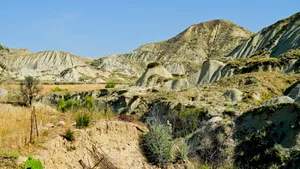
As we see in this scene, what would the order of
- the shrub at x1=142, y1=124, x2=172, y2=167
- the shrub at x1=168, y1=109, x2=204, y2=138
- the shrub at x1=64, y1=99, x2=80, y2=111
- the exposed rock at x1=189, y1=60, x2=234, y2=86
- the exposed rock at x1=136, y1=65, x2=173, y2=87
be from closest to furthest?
the shrub at x1=142, y1=124, x2=172, y2=167 < the shrub at x1=64, y1=99, x2=80, y2=111 < the shrub at x1=168, y1=109, x2=204, y2=138 < the exposed rock at x1=189, y1=60, x2=234, y2=86 < the exposed rock at x1=136, y1=65, x2=173, y2=87

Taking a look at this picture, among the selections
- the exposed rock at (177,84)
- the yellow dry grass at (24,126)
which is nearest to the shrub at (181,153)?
the yellow dry grass at (24,126)

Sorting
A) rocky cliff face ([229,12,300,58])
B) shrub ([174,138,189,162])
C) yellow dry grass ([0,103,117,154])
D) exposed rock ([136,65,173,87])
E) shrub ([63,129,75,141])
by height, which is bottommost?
shrub ([174,138,189,162])

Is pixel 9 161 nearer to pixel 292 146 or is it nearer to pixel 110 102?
pixel 292 146

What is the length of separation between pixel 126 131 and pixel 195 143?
7645mm

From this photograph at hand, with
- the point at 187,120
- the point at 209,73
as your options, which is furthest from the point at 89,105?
the point at 209,73

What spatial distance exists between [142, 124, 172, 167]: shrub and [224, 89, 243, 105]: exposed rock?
78.0ft

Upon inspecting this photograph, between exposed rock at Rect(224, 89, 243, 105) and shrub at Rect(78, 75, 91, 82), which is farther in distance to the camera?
shrub at Rect(78, 75, 91, 82)

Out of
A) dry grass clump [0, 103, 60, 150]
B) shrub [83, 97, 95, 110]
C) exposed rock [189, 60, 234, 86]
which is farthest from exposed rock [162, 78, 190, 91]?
dry grass clump [0, 103, 60, 150]

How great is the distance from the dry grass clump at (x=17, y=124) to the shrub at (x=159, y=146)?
126 inches

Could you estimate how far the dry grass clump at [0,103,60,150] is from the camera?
9696 mm

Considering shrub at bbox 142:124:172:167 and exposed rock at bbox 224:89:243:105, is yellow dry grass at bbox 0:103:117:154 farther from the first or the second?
exposed rock at bbox 224:89:243:105

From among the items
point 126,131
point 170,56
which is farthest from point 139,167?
point 170,56

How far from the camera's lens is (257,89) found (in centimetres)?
3947

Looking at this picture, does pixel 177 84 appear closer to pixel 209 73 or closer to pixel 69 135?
pixel 209 73
